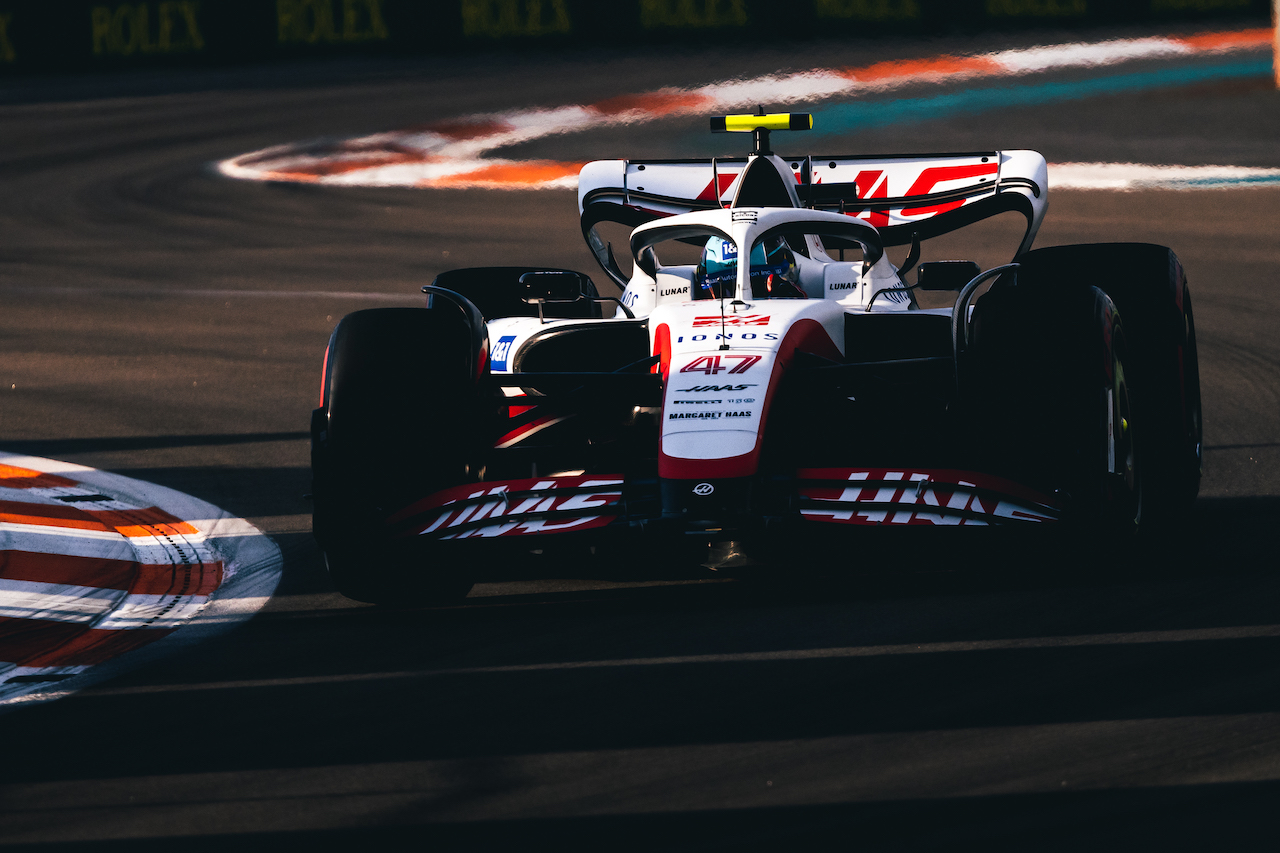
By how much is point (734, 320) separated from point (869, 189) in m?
2.90

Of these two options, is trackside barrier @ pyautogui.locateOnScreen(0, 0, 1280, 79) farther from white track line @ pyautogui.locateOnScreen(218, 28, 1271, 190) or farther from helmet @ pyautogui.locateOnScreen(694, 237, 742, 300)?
helmet @ pyautogui.locateOnScreen(694, 237, 742, 300)

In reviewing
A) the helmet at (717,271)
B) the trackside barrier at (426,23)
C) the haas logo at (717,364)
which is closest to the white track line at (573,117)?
the trackside barrier at (426,23)

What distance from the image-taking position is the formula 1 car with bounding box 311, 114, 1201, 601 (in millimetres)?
5984

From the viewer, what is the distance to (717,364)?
254 inches

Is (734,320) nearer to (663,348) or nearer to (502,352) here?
(663,348)

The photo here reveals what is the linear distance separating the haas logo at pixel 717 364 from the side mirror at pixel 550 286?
51.7 inches

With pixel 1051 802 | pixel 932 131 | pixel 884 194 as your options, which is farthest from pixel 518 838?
pixel 932 131

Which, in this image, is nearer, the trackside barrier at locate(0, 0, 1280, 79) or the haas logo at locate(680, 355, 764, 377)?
the haas logo at locate(680, 355, 764, 377)

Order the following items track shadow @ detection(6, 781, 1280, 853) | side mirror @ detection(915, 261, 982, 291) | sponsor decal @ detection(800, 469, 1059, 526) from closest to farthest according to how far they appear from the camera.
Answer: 1. track shadow @ detection(6, 781, 1280, 853)
2. sponsor decal @ detection(800, 469, 1059, 526)
3. side mirror @ detection(915, 261, 982, 291)

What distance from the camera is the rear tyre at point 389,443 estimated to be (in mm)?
6188

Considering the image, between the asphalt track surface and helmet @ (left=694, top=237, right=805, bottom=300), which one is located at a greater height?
helmet @ (left=694, top=237, right=805, bottom=300)

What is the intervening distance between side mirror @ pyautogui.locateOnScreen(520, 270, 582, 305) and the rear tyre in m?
0.94

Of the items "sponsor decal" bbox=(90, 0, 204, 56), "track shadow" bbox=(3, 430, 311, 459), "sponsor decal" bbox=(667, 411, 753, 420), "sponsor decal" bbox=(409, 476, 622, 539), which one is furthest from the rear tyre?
"sponsor decal" bbox=(90, 0, 204, 56)

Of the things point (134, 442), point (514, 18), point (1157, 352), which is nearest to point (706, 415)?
point (1157, 352)
